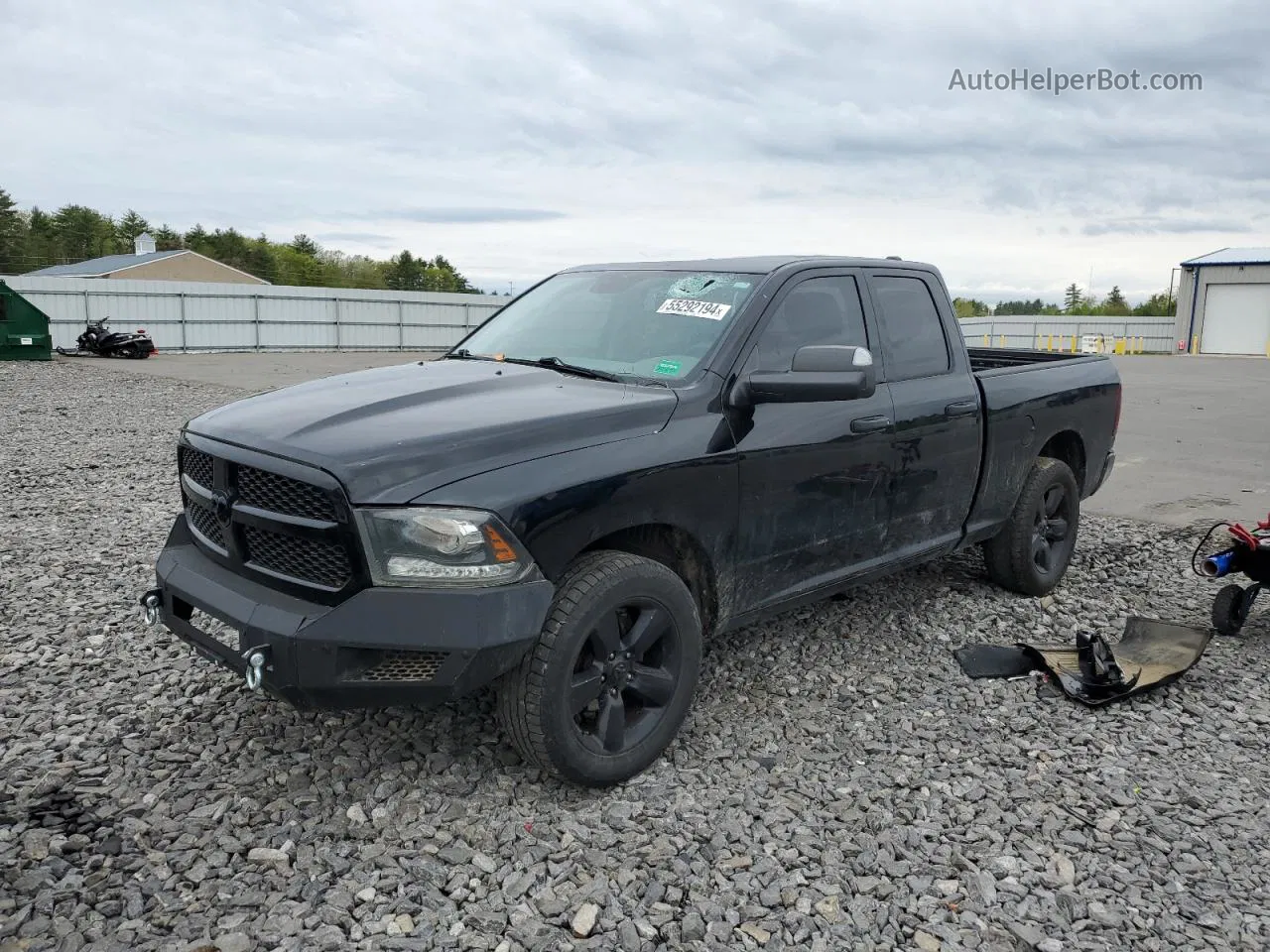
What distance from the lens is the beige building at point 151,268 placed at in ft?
153

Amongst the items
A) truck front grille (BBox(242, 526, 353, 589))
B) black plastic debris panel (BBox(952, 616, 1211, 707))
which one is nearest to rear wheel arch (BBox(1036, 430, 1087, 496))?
black plastic debris panel (BBox(952, 616, 1211, 707))

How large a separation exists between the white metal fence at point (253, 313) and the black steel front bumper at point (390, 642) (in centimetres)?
2351

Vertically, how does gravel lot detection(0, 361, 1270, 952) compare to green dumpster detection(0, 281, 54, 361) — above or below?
below

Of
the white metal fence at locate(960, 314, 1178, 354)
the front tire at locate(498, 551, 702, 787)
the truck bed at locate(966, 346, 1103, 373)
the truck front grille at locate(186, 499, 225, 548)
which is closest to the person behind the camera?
the front tire at locate(498, 551, 702, 787)

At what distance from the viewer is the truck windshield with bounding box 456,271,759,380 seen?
3949 millimetres

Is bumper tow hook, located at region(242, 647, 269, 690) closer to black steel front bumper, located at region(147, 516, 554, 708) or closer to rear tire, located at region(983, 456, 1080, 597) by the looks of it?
black steel front bumper, located at region(147, 516, 554, 708)

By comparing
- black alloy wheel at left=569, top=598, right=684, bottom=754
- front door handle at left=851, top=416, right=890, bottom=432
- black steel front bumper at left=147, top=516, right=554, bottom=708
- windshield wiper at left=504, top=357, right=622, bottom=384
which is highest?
windshield wiper at left=504, top=357, right=622, bottom=384

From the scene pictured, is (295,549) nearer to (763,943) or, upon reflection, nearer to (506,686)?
(506,686)

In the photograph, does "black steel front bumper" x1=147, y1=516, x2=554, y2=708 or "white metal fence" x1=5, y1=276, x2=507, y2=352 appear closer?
"black steel front bumper" x1=147, y1=516, x2=554, y2=708

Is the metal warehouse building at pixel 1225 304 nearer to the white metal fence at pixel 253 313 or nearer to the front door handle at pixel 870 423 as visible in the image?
the white metal fence at pixel 253 313

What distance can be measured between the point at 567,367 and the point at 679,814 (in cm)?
179

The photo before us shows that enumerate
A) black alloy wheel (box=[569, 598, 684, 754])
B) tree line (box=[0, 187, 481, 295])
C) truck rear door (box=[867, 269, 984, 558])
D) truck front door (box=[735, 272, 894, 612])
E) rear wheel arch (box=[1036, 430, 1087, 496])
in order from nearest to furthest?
black alloy wheel (box=[569, 598, 684, 754]) < truck front door (box=[735, 272, 894, 612]) < truck rear door (box=[867, 269, 984, 558]) < rear wheel arch (box=[1036, 430, 1087, 496]) < tree line (box=[0, 187, 481, 295])

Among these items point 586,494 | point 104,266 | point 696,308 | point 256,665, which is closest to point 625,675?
point 586,494

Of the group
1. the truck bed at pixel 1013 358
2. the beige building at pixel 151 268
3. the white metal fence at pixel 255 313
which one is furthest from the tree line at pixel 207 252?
the truck bed at pixel 1013 358
